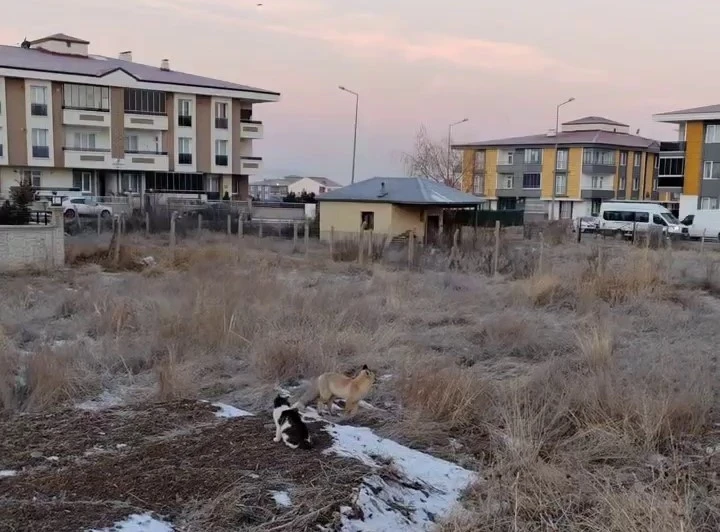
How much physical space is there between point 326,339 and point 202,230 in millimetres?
21589

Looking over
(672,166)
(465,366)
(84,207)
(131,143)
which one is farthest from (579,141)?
(465,366)

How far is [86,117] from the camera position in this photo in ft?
159

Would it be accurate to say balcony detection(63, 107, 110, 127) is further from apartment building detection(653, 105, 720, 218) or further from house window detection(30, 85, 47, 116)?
apartment building detection(653, 105, 720, 218)

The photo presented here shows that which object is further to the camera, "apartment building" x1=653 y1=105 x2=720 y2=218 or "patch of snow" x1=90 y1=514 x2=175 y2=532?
"apartment building" x1=653 y1=105 x2=720 y2=218

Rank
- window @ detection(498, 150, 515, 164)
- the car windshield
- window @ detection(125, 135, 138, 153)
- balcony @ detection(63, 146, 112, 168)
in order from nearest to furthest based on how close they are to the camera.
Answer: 1. the car windshield
2. balcony @ detection(63, 146, 112, 168)
3. window @ detection(125, 135, 138, 153)
4. window @ detection(498, 150, 515, 164)

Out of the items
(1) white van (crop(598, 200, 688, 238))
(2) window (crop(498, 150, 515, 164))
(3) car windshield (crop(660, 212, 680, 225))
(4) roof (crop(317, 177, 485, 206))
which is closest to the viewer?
(4) roof (crop(317, 177, 485, 206))

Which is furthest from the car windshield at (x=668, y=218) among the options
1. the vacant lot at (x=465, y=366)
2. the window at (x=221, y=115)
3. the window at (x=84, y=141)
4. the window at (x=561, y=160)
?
the window at (x=84, y=141)

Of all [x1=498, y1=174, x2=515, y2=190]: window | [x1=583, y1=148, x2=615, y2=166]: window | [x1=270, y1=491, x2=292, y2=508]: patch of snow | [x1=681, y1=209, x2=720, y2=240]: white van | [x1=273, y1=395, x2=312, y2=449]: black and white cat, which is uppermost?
[x1=583, y1=148, x2=615, y2=166]: window

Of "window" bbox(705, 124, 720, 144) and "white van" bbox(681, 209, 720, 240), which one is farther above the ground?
"window" bbox(705, 124, 720, 144)

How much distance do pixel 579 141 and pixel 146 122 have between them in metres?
37.7

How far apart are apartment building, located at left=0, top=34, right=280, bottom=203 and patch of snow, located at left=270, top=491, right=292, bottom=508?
4380 cm

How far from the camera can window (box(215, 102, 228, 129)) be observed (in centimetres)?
A: 5316

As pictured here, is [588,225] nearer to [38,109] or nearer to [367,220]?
[367,220]


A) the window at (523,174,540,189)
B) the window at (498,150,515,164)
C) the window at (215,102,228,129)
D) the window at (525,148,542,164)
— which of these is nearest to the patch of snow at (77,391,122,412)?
the window at (215,102,228,129)
